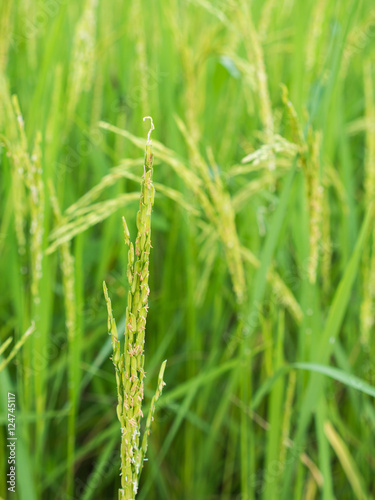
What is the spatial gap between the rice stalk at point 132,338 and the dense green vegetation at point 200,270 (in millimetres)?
309

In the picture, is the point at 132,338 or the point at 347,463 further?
the point at 347,463

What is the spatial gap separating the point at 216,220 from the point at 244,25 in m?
0.38

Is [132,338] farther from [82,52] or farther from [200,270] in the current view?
[200,270]

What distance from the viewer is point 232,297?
1.32m

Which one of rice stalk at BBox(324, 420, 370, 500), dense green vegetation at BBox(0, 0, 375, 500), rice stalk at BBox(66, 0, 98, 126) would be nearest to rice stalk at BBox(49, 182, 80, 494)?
dense green vegetation at BBox(0, 0, 375, 500)

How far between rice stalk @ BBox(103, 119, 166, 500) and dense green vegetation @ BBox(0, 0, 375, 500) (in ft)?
1.01

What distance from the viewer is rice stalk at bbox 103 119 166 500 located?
0.46 metres

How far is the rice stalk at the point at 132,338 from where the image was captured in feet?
1.52

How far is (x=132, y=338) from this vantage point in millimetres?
501

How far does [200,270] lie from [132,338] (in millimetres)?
936

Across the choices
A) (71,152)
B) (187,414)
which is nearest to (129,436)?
(187,414)

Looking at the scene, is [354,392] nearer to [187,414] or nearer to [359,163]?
[187,414]

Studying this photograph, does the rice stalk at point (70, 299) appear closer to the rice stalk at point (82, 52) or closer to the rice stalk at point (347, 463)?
the rice stalk at point (82, 52)

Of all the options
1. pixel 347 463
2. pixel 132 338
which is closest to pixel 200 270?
pixel 347 463
